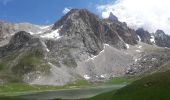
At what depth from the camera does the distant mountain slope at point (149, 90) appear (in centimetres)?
6953

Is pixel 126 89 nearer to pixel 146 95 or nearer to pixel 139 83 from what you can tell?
pixel 139 83

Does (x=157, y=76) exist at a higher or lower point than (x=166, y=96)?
higher

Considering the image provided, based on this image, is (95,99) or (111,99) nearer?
(111,99)

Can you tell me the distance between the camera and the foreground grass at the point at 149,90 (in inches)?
2735

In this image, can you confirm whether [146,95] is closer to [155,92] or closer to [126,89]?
[155,92]

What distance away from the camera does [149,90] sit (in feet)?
242

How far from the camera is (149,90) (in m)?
73.6

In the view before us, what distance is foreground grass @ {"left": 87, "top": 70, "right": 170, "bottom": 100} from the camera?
69481mm

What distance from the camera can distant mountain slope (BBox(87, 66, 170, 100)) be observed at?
69.5m

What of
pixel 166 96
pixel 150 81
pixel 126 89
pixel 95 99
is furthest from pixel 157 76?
pixel 95 99

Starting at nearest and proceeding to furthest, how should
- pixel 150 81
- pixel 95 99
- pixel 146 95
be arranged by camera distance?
1. pixel 146 95
2. pixel 150 81
3. pixel 95 99

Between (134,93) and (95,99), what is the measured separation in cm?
1878

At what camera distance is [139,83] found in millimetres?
80750

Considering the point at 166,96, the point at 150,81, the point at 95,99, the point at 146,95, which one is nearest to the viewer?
the point at 166,96
